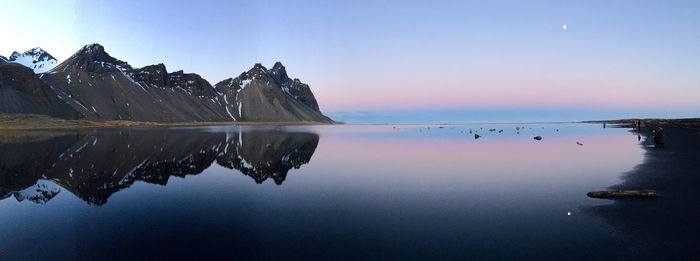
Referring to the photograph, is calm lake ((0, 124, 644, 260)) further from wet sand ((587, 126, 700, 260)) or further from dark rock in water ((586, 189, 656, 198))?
dark rock in water ((586, 189, 656, 198))

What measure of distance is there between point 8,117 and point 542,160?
214588mm

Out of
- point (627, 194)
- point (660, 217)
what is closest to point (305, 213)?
point (660, 217)

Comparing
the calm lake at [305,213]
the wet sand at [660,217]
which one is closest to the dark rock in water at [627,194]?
the wet sand at [660,217]

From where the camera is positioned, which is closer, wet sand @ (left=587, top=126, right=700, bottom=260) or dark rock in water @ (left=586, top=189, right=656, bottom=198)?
wet sand @ (left=587, top=126, right=700, bottom=260)

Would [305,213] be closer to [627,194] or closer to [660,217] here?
[660,217]

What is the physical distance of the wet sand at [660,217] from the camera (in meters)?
14.8

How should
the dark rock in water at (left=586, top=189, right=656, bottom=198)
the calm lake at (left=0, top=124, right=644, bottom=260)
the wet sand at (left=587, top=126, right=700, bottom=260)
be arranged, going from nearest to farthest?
the wet sand at (left=587, top=126, right=700, bottom=260) < the calm lake at (left=0, top=124, right=644, bottom=260) < the dark rock in water at (left=586, top=189, right=656, bottom=198)

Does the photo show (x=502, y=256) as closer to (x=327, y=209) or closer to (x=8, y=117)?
(x=327, y=209)

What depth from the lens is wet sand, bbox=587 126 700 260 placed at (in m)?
14.8

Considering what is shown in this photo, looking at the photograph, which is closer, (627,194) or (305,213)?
(305,213)

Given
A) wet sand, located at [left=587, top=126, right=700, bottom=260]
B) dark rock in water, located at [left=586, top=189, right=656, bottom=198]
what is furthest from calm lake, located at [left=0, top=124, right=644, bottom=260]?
dark rock in water, located at [left=586, top=189, right=656, bottom=198]

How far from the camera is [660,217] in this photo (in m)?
19.4

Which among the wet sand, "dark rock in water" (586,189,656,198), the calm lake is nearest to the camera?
the wet sand

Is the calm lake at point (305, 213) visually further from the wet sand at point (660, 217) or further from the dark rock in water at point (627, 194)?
the dark rock in water at point (627, 194)
